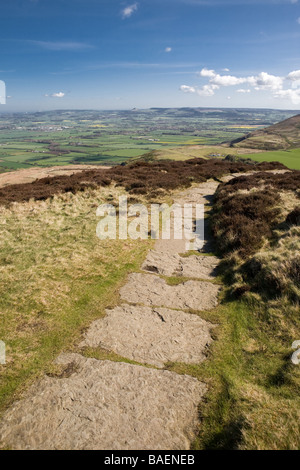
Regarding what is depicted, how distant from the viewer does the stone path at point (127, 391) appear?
5.47 m

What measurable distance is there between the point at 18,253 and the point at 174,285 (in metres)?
8.22

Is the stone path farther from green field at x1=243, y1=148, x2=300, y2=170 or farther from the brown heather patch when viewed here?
green field at x1=243, y1=148, x2=300, y2=170

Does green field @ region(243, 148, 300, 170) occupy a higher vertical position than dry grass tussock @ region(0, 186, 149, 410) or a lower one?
higher

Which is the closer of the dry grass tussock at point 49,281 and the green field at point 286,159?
the dry grass tussock at point 49,281

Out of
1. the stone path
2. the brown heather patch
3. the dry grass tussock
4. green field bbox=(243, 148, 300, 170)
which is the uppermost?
green field bbox=(243, 148, 300, 170)

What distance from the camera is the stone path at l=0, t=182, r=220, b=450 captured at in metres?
5.47

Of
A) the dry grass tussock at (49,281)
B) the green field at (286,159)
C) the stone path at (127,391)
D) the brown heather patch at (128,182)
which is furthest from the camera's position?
the green field at (286,159)

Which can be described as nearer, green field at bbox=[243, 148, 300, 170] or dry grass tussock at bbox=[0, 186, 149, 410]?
dry grass tussock at bbox=[0, 186, 149, 410]

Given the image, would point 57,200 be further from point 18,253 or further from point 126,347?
point 126,347

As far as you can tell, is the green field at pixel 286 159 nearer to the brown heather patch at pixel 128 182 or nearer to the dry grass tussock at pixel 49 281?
the brown heather patch at pixel 128 182

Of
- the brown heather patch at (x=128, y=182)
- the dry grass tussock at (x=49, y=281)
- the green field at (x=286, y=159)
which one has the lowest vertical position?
the dry grass tussock at (x=49, y=281)

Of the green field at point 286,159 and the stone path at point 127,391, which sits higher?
the green field at point 286,159

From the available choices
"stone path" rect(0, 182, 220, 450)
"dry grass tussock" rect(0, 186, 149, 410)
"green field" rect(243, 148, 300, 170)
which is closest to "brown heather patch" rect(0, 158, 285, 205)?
"dry grass tussock" rect(0, 186, 149, 410)

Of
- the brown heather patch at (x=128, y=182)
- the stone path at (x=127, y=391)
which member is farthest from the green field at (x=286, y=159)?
the stone path at (x=127, y=391)
